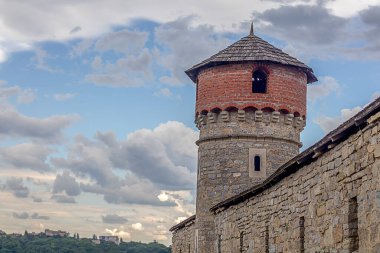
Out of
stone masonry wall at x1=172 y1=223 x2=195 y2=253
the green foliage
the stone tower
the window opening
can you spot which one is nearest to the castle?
the stone tower

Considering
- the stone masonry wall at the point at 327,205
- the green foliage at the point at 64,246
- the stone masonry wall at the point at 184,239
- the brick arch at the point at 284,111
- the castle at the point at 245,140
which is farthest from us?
the green foliage at the point at 64,246

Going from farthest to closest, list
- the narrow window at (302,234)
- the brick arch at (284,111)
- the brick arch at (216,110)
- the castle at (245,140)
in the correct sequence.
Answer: the brick arch at (216,110), the brick arch at (284,111), the castle at (245,140), the narrow window at (302,234)

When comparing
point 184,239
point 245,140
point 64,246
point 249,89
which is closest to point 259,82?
point 249,89

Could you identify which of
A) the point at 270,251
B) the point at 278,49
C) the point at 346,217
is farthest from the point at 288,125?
the point at 346,217

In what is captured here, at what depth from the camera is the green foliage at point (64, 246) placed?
92000mm

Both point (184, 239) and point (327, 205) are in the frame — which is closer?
point (327, 205)

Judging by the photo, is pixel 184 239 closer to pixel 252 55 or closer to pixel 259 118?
pixel 259 118

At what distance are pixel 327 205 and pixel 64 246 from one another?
87.7 meters

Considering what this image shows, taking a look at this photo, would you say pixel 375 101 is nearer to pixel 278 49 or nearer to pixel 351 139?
pixel 351 139

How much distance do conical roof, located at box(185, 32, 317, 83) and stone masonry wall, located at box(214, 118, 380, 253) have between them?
574 centimetres

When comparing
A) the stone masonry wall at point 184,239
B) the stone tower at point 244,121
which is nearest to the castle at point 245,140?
the stone tower at point 244,121

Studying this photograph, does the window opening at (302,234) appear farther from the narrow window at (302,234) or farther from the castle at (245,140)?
the castle at (245,140)

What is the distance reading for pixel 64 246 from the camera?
306 feet

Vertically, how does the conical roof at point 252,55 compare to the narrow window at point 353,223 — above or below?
above
